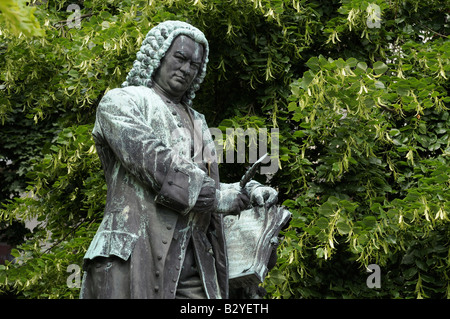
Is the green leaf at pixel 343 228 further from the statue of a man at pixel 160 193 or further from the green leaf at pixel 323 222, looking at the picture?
the statue of a man at pixel 160 193

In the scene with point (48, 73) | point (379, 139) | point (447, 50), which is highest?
point (447, 50)

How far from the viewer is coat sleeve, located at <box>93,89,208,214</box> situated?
5.46 metres

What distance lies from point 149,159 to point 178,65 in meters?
0.76

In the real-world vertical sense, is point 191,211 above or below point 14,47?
above

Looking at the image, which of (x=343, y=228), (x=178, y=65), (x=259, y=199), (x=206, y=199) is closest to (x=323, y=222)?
(x=343, y=228)

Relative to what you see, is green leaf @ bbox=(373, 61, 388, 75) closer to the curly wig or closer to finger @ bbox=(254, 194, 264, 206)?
the curly wig

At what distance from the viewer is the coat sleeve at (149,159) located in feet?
17.9

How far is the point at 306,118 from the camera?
9.35 m

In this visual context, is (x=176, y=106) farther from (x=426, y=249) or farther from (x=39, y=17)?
(x=39, y=17)

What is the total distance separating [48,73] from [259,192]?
5676 mm

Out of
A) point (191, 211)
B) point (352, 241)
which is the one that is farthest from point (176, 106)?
point (352, 241)

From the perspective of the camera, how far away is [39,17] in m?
10.8

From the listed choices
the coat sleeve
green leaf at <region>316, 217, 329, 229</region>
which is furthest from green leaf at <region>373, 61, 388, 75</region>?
the coat sleeve

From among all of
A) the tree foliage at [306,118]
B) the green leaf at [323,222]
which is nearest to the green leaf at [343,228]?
the tree foliage at [306,118]
